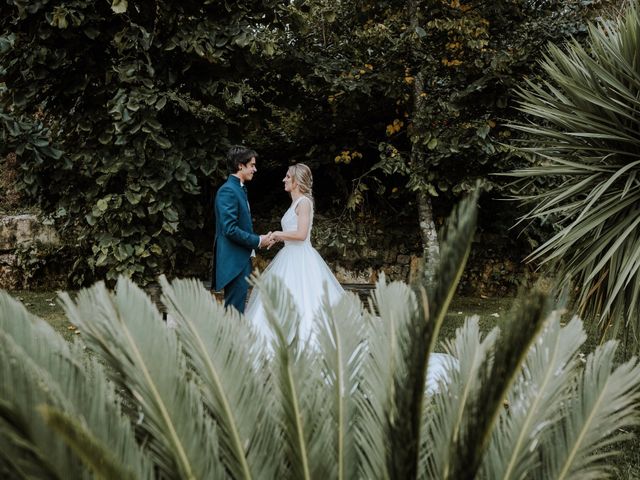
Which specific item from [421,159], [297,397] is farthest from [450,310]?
[297,397]

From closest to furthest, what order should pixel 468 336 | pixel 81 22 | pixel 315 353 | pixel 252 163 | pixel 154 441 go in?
pixel 154 441 → pixel 315 353 → pixel 468 336 → pixel 252 163 → pixel 81 22

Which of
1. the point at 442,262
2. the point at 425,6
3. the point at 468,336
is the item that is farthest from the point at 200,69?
the point at 442,262

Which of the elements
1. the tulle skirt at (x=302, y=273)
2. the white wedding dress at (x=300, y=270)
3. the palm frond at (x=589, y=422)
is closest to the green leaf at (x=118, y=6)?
the white wedding dress at (x=300, y=270)

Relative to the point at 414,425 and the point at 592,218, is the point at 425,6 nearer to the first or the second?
the point at 592,218

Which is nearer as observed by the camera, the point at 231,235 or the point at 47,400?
the point at 47,400

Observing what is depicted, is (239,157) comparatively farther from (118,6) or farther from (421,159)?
(421,159)

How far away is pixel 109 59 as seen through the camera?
23.7 feet

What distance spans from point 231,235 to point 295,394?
4.17 metres

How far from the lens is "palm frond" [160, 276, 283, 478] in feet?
4.21

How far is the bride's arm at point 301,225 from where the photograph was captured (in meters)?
5.80

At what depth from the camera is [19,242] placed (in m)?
10.6

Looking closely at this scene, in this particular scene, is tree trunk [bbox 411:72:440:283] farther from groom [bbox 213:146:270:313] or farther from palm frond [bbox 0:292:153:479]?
palm frond [bbox 0:292:153:479]

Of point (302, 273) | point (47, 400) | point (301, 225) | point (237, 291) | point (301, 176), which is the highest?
point (301, 176)

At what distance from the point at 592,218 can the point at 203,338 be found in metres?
3.70
